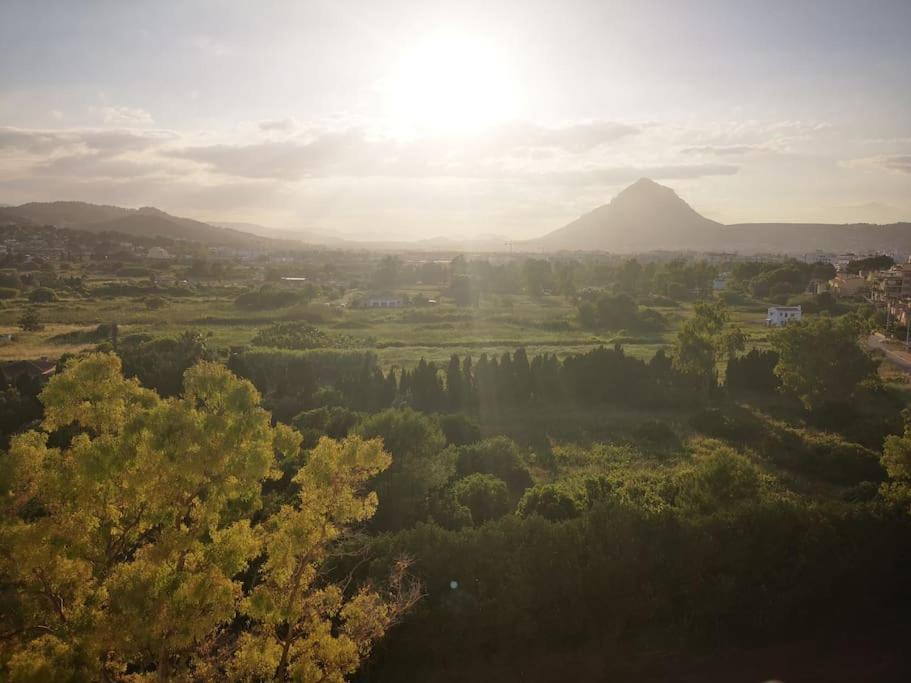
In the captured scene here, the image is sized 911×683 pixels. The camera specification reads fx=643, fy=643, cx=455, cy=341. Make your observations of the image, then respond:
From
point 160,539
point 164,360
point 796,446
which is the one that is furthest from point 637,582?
point 164,360

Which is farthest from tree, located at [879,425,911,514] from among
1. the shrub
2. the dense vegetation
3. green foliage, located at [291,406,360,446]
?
the shrub

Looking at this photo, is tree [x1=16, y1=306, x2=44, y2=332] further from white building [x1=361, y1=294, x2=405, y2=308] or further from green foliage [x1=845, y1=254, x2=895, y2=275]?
green foliage [x1=845, y1=254, x2=895, y2=275]

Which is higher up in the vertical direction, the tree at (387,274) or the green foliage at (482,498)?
the tree at (387,274)

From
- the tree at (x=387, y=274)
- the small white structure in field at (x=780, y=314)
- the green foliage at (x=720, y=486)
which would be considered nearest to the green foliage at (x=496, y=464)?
the green foliage at (x=720, y=486)

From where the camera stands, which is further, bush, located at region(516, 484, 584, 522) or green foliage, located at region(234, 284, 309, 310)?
green foliage, located at region(234, 284, 309, 310)

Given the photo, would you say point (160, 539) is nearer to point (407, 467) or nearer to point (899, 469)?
point (407, 467)

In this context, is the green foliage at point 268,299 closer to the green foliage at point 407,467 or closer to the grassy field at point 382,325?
the grassy field at point 382,325
